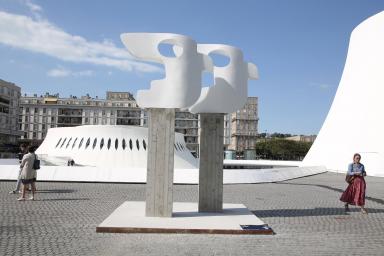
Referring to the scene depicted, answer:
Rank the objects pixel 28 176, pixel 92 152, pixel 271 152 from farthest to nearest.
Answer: pixel 271 152, pixel 92 152, pixel 28 176

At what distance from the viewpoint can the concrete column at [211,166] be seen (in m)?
10.3

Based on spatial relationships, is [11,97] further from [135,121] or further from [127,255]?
[127,255]

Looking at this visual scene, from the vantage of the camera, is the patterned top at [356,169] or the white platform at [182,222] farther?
the patterned top at [356,169]

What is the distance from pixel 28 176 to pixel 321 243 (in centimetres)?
867

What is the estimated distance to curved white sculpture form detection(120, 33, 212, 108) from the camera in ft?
31.3

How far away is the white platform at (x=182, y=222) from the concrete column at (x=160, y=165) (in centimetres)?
30

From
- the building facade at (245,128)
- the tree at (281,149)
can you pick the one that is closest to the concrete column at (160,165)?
the tree at (281,149)

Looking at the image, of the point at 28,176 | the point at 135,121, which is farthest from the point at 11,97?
the point at 28,176

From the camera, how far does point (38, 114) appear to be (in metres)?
100

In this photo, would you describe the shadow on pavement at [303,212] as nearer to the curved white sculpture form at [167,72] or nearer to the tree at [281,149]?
the curved white sculpture form at [167,72]

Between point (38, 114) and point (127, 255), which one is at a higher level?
point (38, 114)

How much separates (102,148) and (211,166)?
26.5 metres

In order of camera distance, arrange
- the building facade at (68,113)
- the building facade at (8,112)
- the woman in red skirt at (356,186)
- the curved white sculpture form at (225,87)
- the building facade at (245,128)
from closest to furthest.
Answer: the curved white sculpture form at (225,87)
the woman in red skirt at (356,186)
the building facade at (8,112)
the building facade at (68,113)
the building facade at (245,128)

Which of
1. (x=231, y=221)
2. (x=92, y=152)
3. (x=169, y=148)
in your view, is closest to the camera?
(x=231, y=221)
